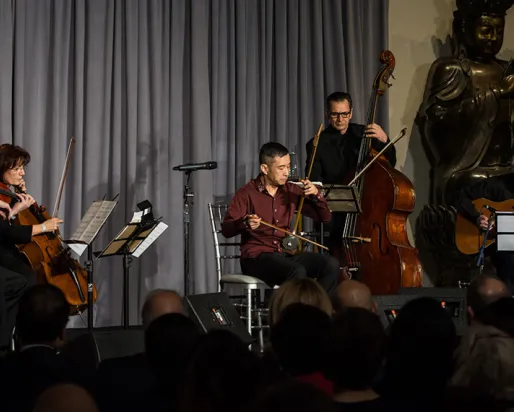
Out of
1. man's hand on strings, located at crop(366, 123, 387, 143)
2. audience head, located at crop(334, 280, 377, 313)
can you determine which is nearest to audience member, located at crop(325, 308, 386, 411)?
audience head, located at crop(334, 280, 377, 313)

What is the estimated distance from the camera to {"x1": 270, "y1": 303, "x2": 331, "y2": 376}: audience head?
2.17 metres

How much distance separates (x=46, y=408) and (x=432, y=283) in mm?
6313

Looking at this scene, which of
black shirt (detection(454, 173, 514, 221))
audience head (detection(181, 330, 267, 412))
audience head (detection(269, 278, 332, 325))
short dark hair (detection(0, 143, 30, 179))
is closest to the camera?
audience head (detection(181, 330, 267, 412))

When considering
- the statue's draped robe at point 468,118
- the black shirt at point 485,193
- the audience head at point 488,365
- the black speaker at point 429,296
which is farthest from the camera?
the statue's draped robe at point 468,118

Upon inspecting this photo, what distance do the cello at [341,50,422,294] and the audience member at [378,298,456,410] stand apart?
3.29 meters

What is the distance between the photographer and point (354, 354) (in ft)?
6.68

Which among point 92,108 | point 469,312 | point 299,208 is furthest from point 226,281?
point 469,312

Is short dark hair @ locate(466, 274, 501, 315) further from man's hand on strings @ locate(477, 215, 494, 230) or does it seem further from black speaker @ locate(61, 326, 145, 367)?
man's hand on strings @ locate(477, 215, 494, 230)

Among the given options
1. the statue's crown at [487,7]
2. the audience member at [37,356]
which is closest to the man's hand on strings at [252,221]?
the audience member at [37,356]

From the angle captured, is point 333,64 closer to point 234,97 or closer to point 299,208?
point 234,97

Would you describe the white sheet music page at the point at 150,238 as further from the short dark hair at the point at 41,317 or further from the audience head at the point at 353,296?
the short dark hair at the point at 41,317

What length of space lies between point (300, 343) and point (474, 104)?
17.1 feet

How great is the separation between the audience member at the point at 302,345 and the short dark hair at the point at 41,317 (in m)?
0.80

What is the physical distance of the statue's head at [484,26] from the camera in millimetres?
7086
